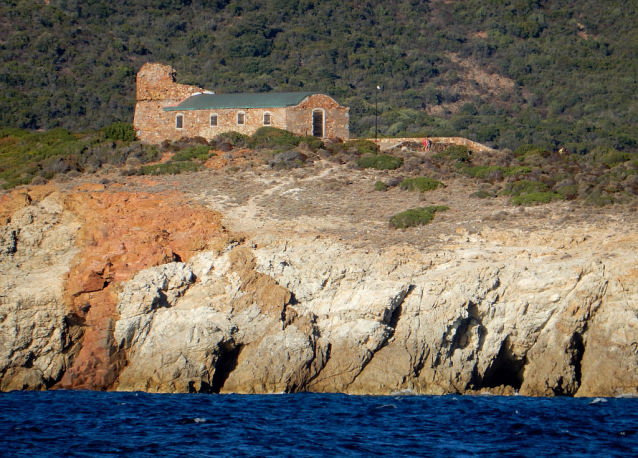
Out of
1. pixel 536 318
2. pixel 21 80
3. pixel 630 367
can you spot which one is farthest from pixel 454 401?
pixel 21 80

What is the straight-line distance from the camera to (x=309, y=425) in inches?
890

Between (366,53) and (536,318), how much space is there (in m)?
64.2

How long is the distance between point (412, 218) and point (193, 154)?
1477 centimetres

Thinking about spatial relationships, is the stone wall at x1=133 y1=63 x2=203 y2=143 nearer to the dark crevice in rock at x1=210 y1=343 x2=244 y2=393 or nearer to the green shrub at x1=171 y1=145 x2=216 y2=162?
the green shrub at x1=171 y1=145 x2=216 y2=162

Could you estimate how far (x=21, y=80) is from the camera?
2859 inches

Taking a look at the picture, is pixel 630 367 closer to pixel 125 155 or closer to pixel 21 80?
pixel 125 155

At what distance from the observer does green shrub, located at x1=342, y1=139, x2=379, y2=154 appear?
44.6 m

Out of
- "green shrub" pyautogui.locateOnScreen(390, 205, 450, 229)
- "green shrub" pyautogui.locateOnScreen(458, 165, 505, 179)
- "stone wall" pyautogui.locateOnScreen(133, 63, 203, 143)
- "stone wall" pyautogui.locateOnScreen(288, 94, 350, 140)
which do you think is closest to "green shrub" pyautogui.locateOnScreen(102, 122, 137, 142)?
"stone wall" pyautogui.locateOnScreen(133, 63, 203, 143)

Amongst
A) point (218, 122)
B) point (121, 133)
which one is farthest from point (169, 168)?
point (121, 133)

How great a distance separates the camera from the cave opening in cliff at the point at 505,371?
27.1 metres

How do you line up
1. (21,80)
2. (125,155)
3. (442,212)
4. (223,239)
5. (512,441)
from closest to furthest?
(512,441) → (223,239) → (442,212) → (125,155) → (21,80)

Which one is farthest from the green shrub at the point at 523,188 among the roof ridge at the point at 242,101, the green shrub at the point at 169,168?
the green shrub at the point at 169,168

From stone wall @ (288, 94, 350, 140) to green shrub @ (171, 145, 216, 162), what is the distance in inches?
194

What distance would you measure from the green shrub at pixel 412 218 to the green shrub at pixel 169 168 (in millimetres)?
11889
